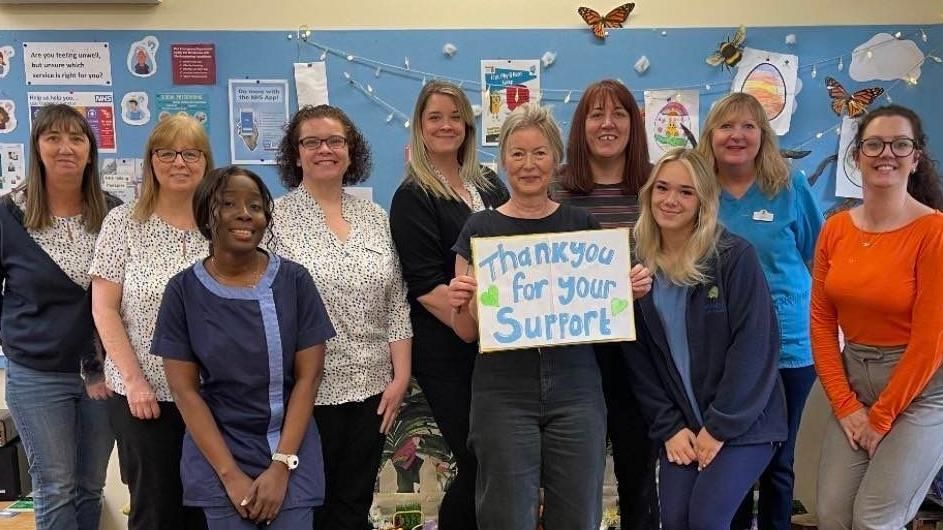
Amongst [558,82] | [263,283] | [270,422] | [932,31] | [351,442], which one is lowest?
[351,442]

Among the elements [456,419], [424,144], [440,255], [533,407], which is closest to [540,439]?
[533,407]

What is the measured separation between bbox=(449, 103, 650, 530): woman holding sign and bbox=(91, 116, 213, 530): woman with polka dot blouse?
0.80 metres

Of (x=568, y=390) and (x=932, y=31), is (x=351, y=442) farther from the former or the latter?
(x=932, y=31)

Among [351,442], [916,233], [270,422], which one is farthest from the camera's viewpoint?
[351,442]

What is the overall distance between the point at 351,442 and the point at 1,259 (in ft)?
3.78

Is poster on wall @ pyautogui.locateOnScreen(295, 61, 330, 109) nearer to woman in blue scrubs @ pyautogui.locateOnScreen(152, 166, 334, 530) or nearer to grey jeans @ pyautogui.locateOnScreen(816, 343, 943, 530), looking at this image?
woman in blue scrubs @ pyautogui.locateOnScreen(152, 166, 334, 530)

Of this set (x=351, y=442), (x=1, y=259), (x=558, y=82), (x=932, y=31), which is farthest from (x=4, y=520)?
(x=932, y=31)

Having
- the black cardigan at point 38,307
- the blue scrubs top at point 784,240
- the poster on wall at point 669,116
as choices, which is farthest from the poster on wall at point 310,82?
the blue scrubs top at point 784,240

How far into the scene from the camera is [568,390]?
1763 mm

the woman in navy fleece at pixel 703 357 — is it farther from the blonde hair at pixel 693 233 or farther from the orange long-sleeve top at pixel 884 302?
the orange long-sleeve top at pixel 884 302

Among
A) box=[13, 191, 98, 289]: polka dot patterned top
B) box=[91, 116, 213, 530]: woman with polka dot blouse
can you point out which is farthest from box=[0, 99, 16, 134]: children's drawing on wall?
box=[91, 116, 213, 530]: woman with polka dot blouse

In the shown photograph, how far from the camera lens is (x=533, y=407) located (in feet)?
5.78

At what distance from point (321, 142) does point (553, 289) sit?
78cm

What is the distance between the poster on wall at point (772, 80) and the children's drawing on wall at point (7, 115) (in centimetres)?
301
